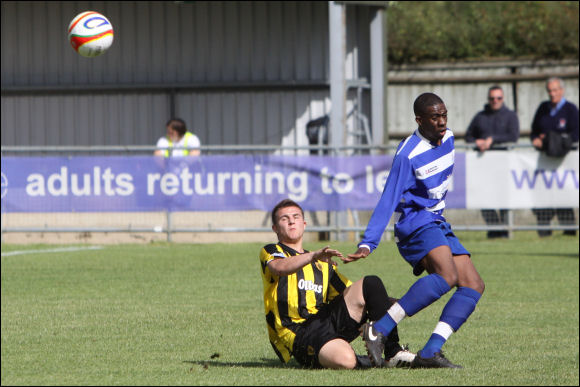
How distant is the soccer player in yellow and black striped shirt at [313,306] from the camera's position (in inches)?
271

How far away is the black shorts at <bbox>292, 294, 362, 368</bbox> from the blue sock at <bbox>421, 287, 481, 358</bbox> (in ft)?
1.65

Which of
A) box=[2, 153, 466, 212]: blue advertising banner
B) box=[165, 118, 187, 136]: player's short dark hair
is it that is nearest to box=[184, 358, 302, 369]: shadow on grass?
box=[2, 153, 466, 212]: blue advertising banner

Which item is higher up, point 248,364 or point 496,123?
point 496,123

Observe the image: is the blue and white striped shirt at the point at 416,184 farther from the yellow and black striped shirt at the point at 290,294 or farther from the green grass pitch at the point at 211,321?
the green grass pitch at the point at 211,321

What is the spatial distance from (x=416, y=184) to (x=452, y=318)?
0.88 metres

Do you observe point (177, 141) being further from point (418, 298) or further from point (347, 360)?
point (418, 298)

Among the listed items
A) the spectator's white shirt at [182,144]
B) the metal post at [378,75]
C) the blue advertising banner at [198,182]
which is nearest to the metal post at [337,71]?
the metal post at [378,75]

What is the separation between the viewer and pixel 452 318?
270 inches

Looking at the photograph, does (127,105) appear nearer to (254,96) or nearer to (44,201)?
(254,96)

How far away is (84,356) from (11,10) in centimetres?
1654

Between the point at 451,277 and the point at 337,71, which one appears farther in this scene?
the point at 337,71

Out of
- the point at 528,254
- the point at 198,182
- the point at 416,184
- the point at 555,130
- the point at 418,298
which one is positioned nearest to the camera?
the point at 418,298

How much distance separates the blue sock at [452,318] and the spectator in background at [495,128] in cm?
1035

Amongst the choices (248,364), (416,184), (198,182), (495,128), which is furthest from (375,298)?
(495,128)
